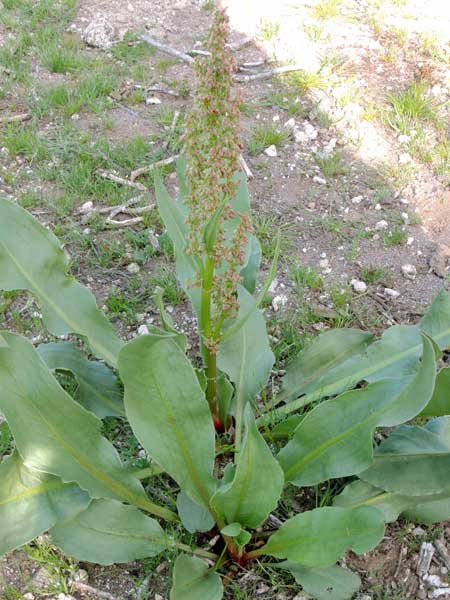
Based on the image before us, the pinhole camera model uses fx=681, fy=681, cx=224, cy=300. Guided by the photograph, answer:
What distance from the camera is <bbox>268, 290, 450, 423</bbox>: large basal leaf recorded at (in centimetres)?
227

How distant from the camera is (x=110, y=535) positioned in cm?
193

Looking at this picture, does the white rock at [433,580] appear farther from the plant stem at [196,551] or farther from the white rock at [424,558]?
the plant stem at [196,551]

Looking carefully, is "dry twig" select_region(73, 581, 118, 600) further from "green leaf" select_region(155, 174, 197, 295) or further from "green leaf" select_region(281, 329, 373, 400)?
"green leaf" select_region(155, 174, 197, 295)

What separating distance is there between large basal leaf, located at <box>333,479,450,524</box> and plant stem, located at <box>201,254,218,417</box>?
520mm

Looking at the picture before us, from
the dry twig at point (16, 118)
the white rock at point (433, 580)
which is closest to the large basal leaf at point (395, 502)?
the white rock at point (433, 580)

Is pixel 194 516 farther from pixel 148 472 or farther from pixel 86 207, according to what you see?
pixel 86 207

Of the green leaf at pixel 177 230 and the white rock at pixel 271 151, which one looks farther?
the white rock at pixel 271 151

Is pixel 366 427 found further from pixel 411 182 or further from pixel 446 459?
pixel 411 182

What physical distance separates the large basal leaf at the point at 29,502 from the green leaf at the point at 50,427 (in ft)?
0.26

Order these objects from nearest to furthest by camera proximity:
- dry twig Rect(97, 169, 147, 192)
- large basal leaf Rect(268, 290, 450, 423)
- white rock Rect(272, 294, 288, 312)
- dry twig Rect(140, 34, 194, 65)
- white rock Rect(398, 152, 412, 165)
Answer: large basal leaf Rect(268, 290, 450, 423) → white rock Rect(272, 294, 288, 312) → dry twig Rect(97, 169, 147, 192) → white rock Rect(398, 152, 412, 165) → dry twig Rect(140, 34, 194, 65)

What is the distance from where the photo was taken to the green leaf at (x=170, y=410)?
1.67 metres

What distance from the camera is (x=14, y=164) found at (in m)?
3.65

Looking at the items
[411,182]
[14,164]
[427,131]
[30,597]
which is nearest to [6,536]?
[30,597]

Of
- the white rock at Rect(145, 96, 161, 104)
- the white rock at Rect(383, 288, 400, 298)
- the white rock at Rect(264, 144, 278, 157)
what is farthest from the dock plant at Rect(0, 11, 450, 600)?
the white rock at Rect(145, 96, 161, 104)
